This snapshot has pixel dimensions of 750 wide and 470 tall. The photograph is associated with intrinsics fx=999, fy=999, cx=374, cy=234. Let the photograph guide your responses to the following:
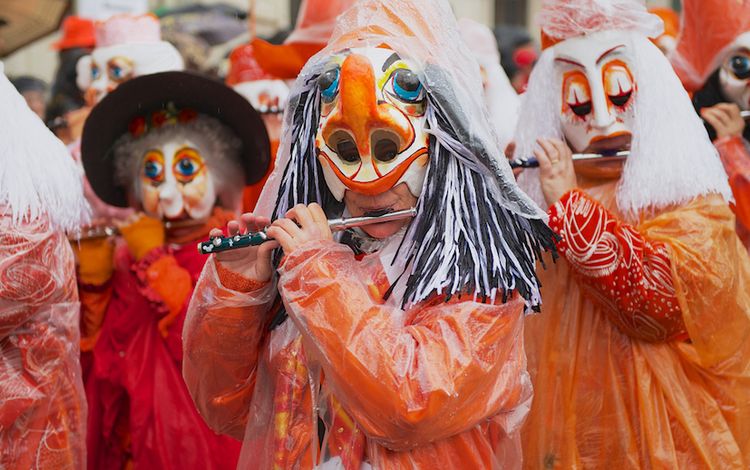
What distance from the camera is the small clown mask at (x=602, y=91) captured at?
285 cm

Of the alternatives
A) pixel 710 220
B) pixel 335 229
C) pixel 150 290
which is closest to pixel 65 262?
pixel 150 290

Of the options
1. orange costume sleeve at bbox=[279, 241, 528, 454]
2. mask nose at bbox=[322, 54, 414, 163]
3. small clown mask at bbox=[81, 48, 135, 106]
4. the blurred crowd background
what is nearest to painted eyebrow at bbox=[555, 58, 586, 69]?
mask nose at bbox=[322, 54, 414, 163]

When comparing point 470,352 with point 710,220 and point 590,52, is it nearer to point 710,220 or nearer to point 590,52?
point 710,220

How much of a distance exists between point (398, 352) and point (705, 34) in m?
2.27

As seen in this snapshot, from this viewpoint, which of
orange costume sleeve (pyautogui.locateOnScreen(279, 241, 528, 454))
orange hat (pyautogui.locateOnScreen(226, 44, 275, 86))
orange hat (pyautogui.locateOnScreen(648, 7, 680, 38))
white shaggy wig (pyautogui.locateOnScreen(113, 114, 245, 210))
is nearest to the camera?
orange costume sleeve (pyautogui.locateOnScreen(279, 241, 528, 454))

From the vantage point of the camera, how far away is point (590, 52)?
2.88 metres

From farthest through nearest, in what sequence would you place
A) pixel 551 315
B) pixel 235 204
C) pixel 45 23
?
pixel 45 23
pixel 235 204
pixel 551 315

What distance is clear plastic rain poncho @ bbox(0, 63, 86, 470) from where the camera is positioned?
2.60 meters

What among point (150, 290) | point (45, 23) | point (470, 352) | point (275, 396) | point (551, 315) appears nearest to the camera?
point (470, 352)

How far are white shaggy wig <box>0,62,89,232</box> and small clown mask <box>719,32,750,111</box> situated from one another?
7.43ft

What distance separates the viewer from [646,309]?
8.55 feet

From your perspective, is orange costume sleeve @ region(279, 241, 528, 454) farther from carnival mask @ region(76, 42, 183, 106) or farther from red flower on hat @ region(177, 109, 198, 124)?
carnival mask @ region(76, 42, 183, 106)

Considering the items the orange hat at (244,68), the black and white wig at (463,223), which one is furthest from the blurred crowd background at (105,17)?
the black and white wig at (463,223)

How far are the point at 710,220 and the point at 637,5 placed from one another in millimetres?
685
